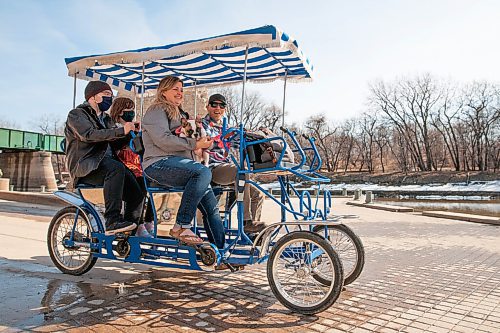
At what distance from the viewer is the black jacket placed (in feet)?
14.7

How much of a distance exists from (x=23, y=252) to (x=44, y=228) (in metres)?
3.22

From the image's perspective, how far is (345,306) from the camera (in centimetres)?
396

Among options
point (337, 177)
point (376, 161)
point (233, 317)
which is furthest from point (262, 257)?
point (376, 161)

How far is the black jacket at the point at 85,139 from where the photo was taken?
4.48m

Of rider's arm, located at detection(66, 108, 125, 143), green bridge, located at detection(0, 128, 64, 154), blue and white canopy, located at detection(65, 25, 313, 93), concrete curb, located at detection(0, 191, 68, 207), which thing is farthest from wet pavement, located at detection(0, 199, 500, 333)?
green bridge, located at detection(0, 128, 64, 154)

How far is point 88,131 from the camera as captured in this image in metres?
4.48

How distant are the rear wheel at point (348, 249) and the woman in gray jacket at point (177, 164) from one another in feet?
3.76

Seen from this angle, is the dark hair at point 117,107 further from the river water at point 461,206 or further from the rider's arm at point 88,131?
the river water at point 461,206

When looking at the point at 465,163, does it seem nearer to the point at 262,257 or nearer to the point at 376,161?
the point at 376,161

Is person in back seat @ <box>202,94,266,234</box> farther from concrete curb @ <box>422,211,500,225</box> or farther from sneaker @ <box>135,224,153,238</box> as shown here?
concrete curb @ <box>422,211,500,225</box>

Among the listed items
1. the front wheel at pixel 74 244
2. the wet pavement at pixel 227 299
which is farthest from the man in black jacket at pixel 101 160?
the wet pavement at pixel 227 299

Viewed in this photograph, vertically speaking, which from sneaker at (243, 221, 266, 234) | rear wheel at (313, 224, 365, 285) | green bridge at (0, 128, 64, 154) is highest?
green bridge at (0, 128, 64, 154)

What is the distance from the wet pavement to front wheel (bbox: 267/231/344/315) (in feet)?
0.42

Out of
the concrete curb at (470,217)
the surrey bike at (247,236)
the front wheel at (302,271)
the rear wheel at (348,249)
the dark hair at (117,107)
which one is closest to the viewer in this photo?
the front wheel at (302,271)
